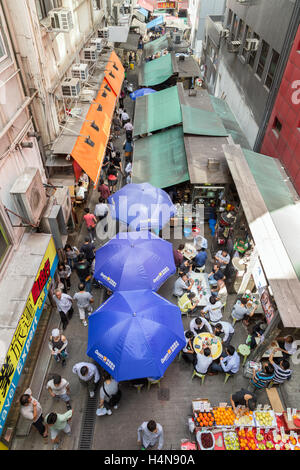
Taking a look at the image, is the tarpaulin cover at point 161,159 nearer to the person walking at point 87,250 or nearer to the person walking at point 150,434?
the person walking at point 87,250

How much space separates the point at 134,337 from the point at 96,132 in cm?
1004

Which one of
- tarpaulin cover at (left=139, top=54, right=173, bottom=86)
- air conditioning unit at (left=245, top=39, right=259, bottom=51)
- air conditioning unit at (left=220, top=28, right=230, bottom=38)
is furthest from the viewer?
air conditioning unit at (left=220, top=28, right=230, bottom=38)

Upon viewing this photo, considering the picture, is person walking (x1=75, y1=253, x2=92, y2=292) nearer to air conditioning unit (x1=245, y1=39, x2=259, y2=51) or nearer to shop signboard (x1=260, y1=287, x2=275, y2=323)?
shop signboard (x1=260, y1=287, x2=275, y2=323)

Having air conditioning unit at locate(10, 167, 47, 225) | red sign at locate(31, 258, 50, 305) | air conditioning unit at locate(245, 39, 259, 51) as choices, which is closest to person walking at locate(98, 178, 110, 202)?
air conditioning unit at locate(10, 167, 47, 225)

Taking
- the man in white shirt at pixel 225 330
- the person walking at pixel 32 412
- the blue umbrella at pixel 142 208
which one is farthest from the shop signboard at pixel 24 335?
the man in white shirt at pixel 225 330

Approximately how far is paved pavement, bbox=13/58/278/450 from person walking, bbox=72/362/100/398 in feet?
1.02

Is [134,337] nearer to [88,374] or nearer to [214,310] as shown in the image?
[88,374]

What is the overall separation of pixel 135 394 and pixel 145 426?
1.66 metres

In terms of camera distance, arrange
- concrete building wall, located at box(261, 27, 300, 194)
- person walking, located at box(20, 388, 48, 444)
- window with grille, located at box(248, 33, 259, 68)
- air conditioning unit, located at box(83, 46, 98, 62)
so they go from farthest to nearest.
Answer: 1. window with grille, located at box(248, 33, 259, 68)
2. air conditioning unit, located at box(83, 46, 98, 62)
3. concrete building wall, located at box(261, 27, 300, 194)
4. person walking, located at box(20, 388, 48, 444)

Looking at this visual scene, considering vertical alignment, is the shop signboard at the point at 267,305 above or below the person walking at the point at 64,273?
above

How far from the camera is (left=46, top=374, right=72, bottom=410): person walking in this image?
7199 millimetres

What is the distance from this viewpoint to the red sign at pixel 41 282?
7.70 metres

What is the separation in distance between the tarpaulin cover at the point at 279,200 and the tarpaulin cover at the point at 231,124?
14.3 feet

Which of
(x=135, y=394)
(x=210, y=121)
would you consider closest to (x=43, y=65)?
(x=210, y=121)
